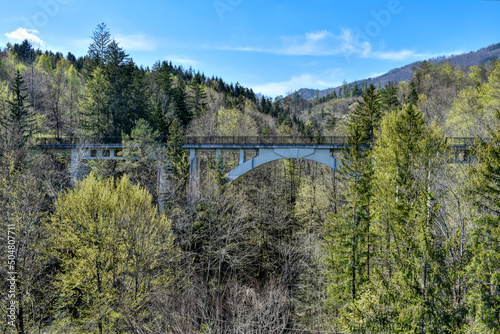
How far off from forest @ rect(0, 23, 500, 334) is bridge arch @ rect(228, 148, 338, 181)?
277 centimetres

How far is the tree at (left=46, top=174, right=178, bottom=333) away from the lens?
12688mm

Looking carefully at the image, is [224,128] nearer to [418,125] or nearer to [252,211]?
[252,211]

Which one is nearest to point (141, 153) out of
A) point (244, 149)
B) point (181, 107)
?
point (244, 149)

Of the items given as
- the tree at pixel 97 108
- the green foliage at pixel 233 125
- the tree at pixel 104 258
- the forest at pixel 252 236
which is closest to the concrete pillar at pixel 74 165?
the forest at pixel 252 236

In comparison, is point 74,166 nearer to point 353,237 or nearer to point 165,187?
point 165,187

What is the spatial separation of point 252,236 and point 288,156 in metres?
7.44

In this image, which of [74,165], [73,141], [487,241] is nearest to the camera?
[487,241]

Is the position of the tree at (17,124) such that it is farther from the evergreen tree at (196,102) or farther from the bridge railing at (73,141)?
the evergreen tree at (196,102)

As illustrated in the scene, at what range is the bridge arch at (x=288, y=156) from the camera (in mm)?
23016

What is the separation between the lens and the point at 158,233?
51.8 ft

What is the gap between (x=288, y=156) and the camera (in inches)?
915

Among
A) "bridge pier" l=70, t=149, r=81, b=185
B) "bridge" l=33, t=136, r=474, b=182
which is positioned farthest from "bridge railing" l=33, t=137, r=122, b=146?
"bridge pier" l=70, t=149, r=81, b=185

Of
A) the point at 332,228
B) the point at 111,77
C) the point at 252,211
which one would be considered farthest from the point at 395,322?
the point at 111,77

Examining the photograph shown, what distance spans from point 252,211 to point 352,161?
1237cm
